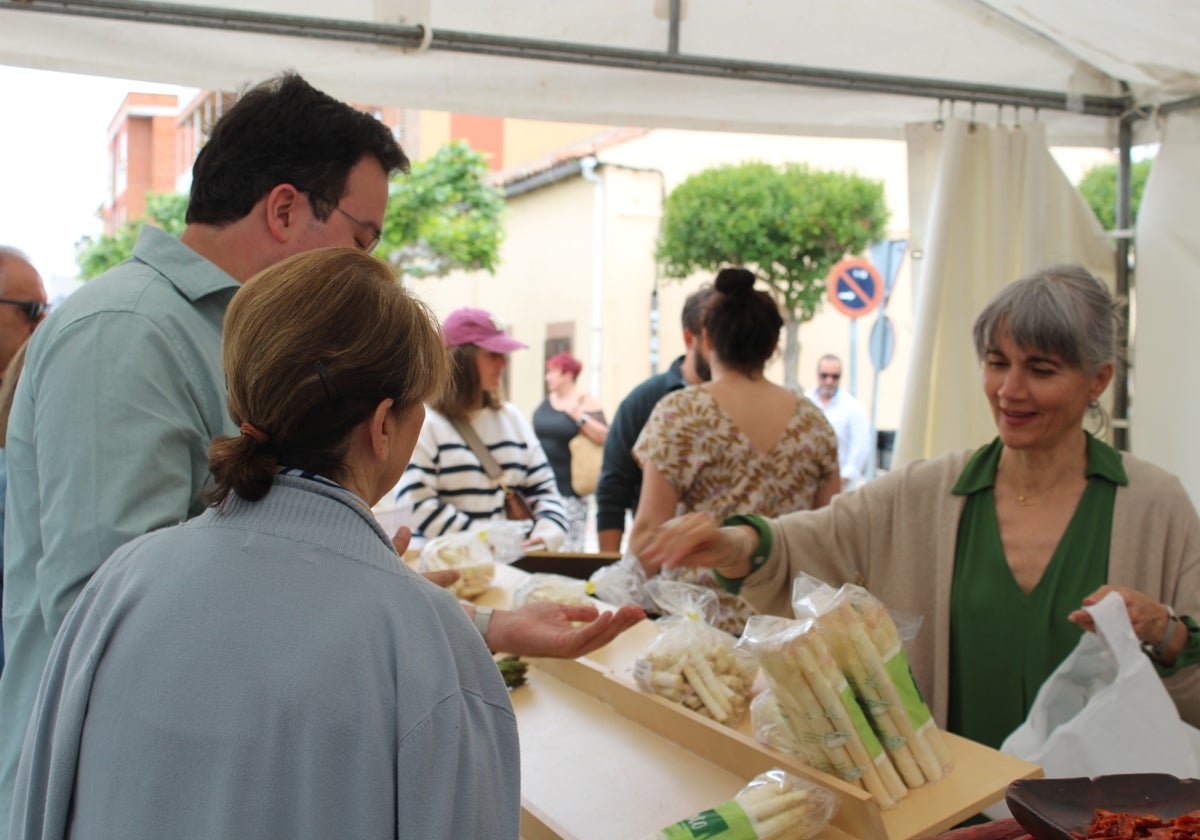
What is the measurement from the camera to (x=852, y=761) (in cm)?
164

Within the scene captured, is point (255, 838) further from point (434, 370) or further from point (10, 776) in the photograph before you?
point (10, 776)

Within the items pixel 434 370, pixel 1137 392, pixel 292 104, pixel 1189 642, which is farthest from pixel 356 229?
pixel 1137 392

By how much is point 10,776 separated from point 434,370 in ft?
3.24

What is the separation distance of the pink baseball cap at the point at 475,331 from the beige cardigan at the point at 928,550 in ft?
6.16

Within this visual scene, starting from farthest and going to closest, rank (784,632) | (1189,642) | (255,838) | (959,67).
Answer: (959,67), (1189,642), (784,632), (255,838)

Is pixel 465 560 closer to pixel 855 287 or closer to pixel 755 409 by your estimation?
pixel 755 409

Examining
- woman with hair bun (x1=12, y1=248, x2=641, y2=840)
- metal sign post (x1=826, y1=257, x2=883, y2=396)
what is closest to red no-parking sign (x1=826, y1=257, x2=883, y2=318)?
metal sign post (x1=826, y1=257, x2=883, y2=396)

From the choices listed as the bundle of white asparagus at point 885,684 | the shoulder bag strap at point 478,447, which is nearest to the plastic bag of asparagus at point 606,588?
the shoulder bag strap at point 478,447

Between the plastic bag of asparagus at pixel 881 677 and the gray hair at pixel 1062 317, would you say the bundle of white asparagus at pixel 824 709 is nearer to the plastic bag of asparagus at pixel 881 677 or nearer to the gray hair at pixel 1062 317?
the plastic bag of asparagus at pixel 881 677

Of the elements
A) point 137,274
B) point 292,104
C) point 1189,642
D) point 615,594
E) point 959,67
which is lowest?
point 615,594

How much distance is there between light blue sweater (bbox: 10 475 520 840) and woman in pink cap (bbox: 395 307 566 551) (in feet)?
8.73

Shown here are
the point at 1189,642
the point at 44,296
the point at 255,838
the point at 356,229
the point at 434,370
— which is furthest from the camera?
the point at 44,296

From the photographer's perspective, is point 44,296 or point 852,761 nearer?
point 852,761

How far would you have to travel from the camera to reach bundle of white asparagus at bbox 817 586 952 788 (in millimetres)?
1704
